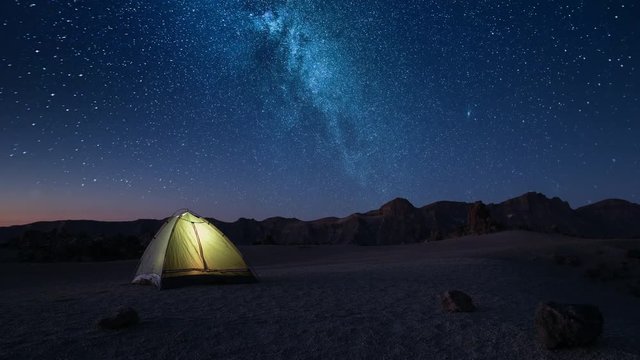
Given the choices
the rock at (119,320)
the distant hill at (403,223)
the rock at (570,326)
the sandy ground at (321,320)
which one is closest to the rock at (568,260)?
the sandy ground at (321,320)

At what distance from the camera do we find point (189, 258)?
12742 mm

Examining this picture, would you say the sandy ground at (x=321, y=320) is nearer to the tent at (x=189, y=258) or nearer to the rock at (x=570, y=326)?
the rock at (x=570, y=326)

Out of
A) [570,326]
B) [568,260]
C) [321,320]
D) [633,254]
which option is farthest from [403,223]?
[570,326]

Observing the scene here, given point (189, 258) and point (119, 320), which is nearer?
point (119, 320)

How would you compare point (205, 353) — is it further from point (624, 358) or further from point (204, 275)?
point (204, 275)

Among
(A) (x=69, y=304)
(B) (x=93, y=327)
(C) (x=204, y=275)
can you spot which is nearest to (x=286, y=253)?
(C) (x=204, y=275)

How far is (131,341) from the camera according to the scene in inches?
253

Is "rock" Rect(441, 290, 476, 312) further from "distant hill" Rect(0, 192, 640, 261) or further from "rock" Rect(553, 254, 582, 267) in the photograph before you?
"distant hill" Rect(0, 192, 640, 261)

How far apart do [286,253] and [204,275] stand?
17.5m

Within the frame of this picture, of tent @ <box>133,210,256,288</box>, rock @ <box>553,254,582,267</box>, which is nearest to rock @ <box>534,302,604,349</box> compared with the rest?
tent @ <box>133,210,256,288</box>

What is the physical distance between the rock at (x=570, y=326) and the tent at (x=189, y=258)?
8.67 m

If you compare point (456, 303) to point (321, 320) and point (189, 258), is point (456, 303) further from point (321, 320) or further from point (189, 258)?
point (189, 258)

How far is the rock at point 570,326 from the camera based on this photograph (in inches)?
231

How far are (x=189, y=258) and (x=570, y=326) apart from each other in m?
9.80
